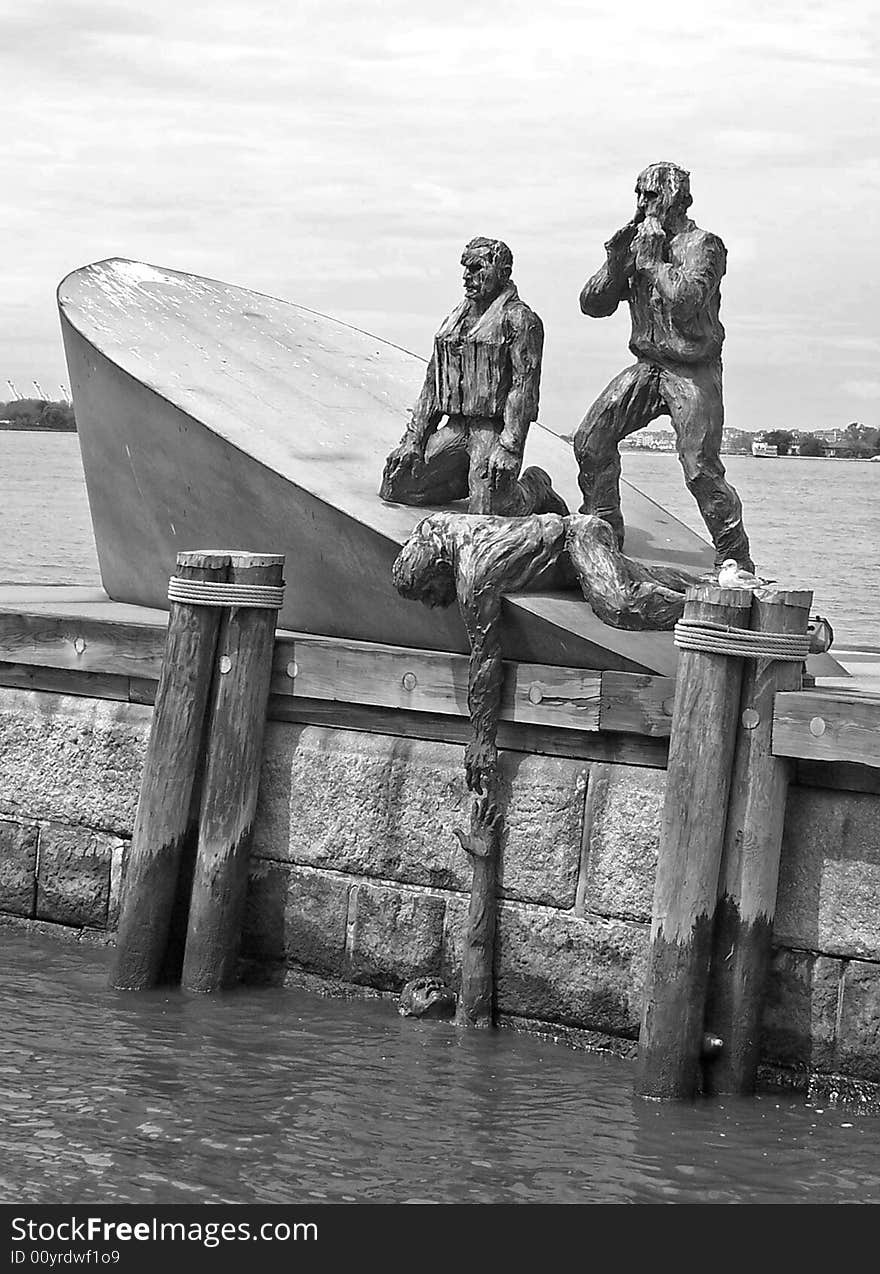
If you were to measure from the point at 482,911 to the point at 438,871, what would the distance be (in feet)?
0.96

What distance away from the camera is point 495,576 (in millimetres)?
6613

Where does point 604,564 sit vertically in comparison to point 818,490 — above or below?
below

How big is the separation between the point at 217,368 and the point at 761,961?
4.20 metres

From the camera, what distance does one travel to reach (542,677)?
643cm

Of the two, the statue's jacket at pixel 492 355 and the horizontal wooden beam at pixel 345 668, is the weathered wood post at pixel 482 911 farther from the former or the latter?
the statue's jacket at pixel 492 355

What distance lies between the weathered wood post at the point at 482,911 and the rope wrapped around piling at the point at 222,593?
1.08 meters

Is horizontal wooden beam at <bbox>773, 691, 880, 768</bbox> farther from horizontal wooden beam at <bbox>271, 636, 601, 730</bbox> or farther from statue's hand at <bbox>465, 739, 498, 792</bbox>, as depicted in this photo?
statue's hand at <bbox>465, 739, 498, 792</bbox>

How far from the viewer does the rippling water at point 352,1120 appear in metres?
5.24

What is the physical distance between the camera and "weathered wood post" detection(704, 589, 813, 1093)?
5848mm

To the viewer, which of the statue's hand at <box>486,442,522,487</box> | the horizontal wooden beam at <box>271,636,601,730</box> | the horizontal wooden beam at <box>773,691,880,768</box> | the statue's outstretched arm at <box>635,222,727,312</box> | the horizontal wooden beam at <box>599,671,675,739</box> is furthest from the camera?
the statue's outstretched arm at <box>635,222,727,312</box>

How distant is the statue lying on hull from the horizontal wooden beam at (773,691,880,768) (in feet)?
2.89

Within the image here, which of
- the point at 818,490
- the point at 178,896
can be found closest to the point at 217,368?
the point at 178,896

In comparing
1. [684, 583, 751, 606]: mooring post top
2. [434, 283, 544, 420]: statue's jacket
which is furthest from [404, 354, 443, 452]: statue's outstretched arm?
[684, 583, 751, 606]: mooring post top
